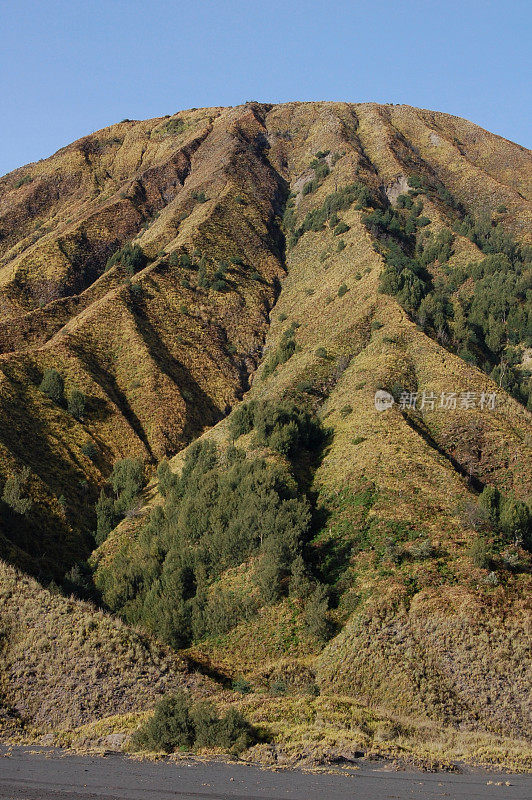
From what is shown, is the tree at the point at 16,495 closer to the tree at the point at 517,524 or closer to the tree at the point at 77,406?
the tree at the point at 77,406

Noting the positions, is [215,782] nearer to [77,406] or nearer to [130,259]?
[77,406]

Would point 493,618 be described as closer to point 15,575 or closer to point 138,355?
point 15,575

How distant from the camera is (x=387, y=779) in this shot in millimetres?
18578

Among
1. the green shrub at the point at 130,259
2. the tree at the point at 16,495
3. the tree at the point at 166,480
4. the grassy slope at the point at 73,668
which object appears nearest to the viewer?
the grassy slope at the point at 73,668

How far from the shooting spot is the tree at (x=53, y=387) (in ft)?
185

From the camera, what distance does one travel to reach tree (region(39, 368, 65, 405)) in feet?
185

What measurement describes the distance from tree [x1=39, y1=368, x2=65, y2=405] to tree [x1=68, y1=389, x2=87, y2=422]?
111 centimetres

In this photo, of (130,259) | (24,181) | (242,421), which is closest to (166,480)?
(242,421)

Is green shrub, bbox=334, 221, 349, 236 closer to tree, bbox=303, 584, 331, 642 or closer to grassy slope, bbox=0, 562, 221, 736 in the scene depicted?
tree, bbox=303, 584, 331, 642

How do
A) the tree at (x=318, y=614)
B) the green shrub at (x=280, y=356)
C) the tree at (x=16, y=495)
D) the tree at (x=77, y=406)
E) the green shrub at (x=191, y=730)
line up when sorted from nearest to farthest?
1. the green shrub at (x=191, y=730)
2. the tree at (x=318, y=614)
3. the tree at (x=16, y=495)
4. the tree at (x=77, y=406)
5. the green shrub at (x=280, y=356)

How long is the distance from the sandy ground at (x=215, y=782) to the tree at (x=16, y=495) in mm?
24559

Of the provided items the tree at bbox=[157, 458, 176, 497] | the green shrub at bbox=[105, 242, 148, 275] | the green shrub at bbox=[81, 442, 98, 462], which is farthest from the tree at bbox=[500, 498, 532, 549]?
the green shrub at bbox=[105, 242, 148, 275]

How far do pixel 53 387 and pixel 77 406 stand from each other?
2.95 meters

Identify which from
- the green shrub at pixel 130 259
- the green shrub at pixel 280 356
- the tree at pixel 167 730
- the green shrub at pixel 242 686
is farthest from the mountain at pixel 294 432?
the tree at pixel 167 730
